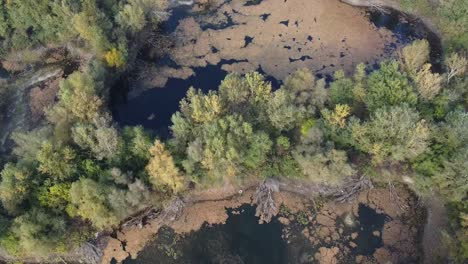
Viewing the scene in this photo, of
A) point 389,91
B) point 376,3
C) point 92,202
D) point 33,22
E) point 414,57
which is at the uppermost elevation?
point 414,57

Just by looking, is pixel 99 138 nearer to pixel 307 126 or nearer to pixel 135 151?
pixel 135 151

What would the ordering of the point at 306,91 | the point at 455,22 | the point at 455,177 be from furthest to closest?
the point at 455,22 < the point at 306,91 < the point at 455,177

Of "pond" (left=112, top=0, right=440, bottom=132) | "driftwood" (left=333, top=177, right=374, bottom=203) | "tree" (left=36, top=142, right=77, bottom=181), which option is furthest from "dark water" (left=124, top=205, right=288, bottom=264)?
"pond" (left=112, top=0, right=440, bottom=132)

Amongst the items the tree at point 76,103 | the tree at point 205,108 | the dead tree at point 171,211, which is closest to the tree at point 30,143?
the tree at point 76,103

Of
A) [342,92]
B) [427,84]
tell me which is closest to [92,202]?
[342,92]

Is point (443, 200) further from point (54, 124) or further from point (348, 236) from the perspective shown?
point (54, 124)

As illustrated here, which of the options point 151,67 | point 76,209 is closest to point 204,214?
point 76,209
